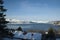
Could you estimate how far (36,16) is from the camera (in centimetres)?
407

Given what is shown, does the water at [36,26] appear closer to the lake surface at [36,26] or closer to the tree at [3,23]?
the lake surface at [36,26]

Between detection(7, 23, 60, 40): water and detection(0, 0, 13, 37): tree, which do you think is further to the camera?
detection(0, 0, 13, 37): tree

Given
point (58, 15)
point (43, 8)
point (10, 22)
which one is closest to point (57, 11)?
point (58, 15)

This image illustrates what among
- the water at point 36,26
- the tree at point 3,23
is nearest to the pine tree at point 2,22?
the tree at point 3,23

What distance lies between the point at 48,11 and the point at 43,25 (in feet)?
1.54

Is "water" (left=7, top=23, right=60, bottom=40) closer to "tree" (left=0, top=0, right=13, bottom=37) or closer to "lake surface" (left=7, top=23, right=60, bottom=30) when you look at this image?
"lake surface" (left=7, top=23, right=60, bottom=30)

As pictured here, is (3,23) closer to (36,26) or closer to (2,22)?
(2,22)

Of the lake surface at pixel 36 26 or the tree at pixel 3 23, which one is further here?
the tree at pixel 3 23

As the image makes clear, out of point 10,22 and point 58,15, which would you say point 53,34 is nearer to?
point 58,15

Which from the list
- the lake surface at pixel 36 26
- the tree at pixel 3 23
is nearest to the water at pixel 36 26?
the lake surface at pixel 36 26

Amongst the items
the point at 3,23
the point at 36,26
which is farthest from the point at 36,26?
the point at 3,23

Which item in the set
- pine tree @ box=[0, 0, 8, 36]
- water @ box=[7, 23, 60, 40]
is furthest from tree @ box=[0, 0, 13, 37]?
water @ box=[7, 23, 60, 40]

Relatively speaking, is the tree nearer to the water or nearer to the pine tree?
the pine tree

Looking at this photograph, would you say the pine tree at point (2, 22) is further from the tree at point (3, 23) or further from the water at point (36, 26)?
the water at point (36, 26)
